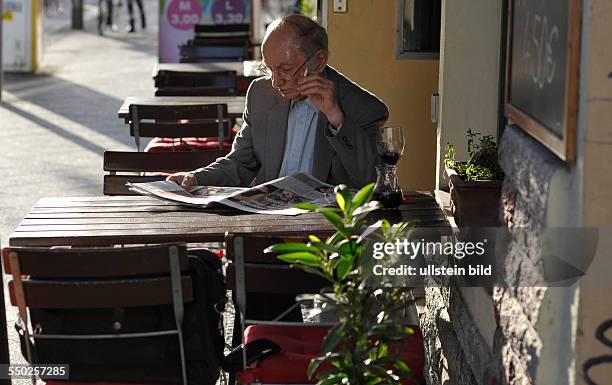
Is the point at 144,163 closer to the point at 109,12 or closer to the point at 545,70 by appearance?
the point at 545,70

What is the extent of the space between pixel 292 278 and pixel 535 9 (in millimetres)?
1086

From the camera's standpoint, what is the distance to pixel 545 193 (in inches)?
105

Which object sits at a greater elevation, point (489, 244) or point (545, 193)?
point (545, 193)

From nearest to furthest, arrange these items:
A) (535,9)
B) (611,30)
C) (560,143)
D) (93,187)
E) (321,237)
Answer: (611,30) → (560,143) → (535,9) → (321,237) → (93,187)

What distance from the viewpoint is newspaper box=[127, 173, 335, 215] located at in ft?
13.7

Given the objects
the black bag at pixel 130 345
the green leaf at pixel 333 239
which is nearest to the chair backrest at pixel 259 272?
the black bag at pixel 130 345

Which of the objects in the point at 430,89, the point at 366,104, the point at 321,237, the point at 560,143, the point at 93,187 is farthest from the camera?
the point at 93,187

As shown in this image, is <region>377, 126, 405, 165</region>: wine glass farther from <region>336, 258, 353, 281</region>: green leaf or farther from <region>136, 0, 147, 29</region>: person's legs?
<region>136, 0, 147, 29</region>: person's legs

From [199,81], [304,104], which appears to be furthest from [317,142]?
[199,81]

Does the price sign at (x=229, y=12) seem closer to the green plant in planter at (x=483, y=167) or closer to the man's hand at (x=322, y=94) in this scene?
the man's hand at (x=322, y=94)

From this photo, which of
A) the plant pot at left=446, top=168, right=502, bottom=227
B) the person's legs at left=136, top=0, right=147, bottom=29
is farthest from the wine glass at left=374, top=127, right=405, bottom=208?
the person's legs at left=136, top=0, right=147, bottom=29

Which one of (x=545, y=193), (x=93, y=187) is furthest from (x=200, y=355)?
(x=93, y=187)

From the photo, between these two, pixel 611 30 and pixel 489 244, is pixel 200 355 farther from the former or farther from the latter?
pixel 611 30

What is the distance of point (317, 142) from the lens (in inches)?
187
